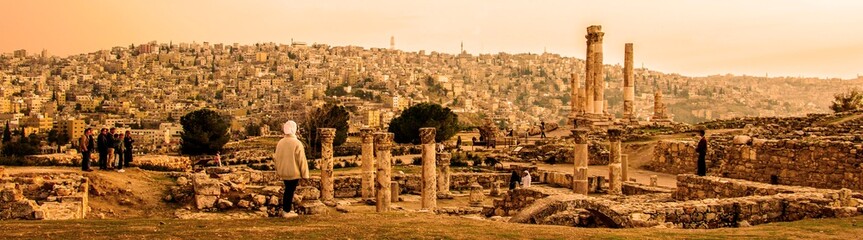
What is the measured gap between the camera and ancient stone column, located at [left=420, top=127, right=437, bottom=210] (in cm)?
2072

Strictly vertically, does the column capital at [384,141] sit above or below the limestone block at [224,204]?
above

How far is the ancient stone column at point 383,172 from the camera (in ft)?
65.7

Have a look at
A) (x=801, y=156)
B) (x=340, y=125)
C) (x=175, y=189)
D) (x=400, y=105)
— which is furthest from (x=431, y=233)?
(x=400, y=105)

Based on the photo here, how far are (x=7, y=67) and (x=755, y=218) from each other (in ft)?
Result: 647

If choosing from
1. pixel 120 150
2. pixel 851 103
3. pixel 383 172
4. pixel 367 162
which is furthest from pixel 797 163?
pixel 851 103

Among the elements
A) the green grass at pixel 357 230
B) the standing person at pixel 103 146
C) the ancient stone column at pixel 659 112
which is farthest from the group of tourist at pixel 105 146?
the ancient stone column at pixel 659 112

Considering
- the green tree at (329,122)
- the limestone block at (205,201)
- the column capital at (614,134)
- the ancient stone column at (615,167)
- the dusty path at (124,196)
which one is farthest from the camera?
the green tree at (329,122)

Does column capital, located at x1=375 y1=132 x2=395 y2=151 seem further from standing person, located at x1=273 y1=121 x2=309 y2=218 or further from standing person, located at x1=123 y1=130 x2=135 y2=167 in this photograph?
standing person, located at x1=273 y1=121 x2=309 y2=218

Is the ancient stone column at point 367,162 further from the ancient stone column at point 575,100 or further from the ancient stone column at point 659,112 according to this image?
the ancient stone column at point 659,112

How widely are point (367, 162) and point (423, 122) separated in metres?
26.7

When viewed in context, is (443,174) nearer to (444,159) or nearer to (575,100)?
(444,159)

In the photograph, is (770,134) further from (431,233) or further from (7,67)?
(7,67)

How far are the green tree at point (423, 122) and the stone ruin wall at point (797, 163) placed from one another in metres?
29.1

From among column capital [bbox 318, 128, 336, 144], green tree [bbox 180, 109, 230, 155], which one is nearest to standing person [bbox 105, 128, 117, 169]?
column capital [bbox 318, 128, 336, 144]
